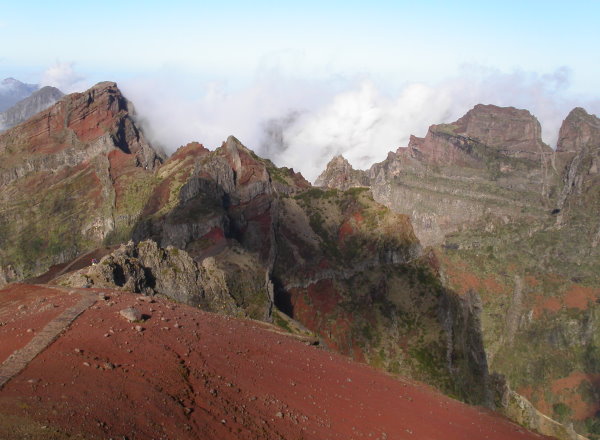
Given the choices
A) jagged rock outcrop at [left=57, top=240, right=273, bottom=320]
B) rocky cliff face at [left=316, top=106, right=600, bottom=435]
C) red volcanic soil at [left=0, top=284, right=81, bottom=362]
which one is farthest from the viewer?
rocky cliff face at [left=316, top=106, right=600, bottom=435]

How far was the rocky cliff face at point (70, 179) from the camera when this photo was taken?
119188 millimetres

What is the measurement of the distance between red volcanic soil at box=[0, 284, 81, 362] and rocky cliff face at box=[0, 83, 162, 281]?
8445 cm

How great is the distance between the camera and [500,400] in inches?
3142

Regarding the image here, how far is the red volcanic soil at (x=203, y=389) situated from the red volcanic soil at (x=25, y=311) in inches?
23.6

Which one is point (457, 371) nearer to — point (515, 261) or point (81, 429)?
point (81, 429)

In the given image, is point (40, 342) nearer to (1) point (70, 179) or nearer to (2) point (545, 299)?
(1) point (70, 179)

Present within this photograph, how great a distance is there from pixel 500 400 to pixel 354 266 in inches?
1184

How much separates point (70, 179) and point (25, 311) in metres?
111

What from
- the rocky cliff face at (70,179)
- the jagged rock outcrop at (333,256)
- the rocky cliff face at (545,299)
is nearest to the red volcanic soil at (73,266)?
the jagged rock outcrop at (333,256)

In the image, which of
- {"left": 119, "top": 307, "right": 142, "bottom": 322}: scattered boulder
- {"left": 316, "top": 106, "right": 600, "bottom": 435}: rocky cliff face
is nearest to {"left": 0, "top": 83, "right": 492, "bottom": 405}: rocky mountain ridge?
{"left": 119, "top": 307, "right": 142, "bottom": 322}: scattered boulder

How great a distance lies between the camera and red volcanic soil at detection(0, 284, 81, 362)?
23.7 m

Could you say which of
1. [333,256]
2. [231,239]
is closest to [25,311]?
[231,239]

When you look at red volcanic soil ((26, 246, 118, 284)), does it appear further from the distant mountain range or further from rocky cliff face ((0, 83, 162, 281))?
rocky cliff face ((0, 83, 162, 281))

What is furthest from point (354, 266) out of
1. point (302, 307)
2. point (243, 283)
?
point (243, 283)
